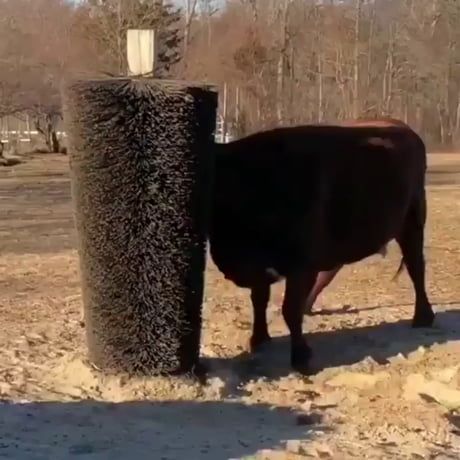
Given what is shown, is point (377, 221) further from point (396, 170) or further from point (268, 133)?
point (268, 133)

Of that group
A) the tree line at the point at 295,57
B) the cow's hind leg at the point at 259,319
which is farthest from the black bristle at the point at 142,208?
the tree line at the point at 295,57

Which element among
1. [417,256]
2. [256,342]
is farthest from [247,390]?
[417,256]

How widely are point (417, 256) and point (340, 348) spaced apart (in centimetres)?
153

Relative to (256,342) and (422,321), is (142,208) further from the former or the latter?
(422,321)

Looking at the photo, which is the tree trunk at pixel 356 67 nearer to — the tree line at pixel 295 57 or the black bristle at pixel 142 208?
the tree line at pixel 295 57

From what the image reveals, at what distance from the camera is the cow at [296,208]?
7.65 m

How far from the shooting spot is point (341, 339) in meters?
8.87

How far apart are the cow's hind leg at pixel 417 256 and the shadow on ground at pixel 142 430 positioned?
2.91m

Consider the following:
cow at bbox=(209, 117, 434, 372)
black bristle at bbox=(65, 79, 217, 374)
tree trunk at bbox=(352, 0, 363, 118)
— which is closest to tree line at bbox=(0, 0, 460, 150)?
tree trunk at bbox=(352, 0, 363, 118)

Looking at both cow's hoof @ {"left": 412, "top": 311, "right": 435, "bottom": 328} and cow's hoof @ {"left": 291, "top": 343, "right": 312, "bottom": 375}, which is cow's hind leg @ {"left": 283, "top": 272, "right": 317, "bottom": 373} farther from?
cow's hoof @ {"left": 412, "top": 311, "right": 435, "bottom": 328}

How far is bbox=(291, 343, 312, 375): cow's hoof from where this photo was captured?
25.7ft

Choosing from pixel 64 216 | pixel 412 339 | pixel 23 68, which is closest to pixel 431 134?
pixel 23 68

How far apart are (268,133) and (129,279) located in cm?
158

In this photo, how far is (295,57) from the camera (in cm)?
5481
